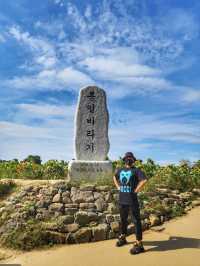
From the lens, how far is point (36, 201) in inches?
444

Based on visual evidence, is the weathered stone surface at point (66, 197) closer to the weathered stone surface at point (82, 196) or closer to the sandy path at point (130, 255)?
the weathered stone surface at point (82, 196)

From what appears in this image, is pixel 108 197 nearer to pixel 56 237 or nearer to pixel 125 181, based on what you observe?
pixel 56 237

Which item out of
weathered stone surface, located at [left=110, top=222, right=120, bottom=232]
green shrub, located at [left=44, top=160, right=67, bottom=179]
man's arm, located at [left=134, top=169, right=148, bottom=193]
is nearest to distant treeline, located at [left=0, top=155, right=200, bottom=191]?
green shrub, located at [left=44, top=160, right=67, bottom=179]

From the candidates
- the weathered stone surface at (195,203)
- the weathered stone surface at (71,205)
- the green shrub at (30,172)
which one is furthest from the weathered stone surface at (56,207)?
the green shrub at (30,172)

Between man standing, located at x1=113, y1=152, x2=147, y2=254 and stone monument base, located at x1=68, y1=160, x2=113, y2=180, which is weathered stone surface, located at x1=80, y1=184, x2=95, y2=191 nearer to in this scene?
stone monument base, located at x1=68, y1=160, x2=113, y2=180

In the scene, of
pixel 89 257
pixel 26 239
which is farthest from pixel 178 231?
pixel 26 239

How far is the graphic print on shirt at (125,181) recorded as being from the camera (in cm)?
888

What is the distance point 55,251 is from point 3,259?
107 centimetres

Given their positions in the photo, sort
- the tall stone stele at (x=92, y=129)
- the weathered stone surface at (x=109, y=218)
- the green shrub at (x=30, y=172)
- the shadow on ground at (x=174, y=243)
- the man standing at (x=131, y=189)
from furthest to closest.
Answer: the green shrub at (x=30, y=172) → the tall stone stele at (x=92, y=129) → the weathered stone surface at (x=109, y=218) → the shadow on ground at (x=174, y=243) → the man standing at (x=131, y=189)

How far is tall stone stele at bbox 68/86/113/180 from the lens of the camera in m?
13.1

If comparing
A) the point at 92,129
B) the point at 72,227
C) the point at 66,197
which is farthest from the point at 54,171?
the point at 72,227

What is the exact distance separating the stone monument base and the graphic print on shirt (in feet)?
12.4

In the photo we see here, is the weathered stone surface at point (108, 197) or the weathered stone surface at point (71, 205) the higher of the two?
the weathered stone surface at point (108, 197)

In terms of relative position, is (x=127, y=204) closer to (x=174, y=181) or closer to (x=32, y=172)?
(x=174, y=181)
